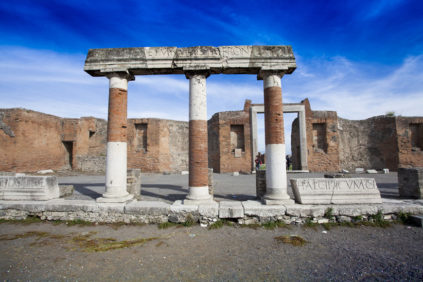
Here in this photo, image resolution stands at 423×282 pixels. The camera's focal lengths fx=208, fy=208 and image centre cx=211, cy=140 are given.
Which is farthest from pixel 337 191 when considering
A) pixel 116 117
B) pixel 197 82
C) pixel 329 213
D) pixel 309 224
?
pixel 116 117

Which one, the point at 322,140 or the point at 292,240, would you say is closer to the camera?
the point at 292,240

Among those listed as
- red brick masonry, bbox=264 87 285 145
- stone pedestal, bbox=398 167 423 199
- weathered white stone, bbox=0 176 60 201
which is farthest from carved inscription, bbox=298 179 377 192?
weathered white stone, bbox=0 176 60 201

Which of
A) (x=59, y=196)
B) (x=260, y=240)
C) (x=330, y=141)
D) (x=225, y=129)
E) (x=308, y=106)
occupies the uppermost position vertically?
(x=308, y=106)

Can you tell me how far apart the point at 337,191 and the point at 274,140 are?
6.29 feet

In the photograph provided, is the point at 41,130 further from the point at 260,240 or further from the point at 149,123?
the point at 260,240

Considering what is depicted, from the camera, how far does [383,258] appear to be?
3184 mm

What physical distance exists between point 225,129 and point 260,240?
38.3ft

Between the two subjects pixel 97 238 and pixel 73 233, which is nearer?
pixel 97 238

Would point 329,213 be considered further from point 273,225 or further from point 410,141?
point 410,141

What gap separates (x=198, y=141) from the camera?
5539mm

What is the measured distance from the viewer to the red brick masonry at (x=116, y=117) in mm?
5684

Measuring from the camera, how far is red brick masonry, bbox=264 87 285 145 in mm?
5527

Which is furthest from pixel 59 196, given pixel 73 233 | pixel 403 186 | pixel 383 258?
pixel 403 186

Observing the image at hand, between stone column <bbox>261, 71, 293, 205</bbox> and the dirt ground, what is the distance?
A: 3.51 ft
